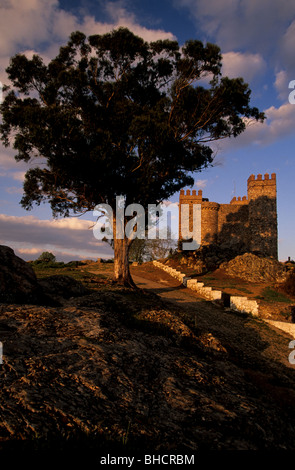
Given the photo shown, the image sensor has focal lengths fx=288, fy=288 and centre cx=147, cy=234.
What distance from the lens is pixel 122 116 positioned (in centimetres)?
2008

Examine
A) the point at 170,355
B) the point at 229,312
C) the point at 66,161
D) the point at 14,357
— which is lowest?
the point at 229,312

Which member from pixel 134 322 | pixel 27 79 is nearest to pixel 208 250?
pixel 27 79

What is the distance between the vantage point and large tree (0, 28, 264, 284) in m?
18.3

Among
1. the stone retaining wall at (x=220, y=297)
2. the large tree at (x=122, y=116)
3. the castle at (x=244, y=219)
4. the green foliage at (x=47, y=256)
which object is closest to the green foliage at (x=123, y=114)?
the large tree at (x=122, y=116)

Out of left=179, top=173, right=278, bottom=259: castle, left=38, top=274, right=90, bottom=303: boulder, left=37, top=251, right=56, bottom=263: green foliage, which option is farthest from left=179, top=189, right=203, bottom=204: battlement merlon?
left=38, top=274, right=90, bottom=303: boulder

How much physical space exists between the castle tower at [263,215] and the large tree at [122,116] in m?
32.1

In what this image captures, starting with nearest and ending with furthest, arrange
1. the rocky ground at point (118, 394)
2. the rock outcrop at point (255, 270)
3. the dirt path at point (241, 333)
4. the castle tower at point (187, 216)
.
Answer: the rocky ground at point (118, 394)
the dirt path at point (241, 333)
the rock outcrop at point (255, 270)
the castle tower at point (187, 216)

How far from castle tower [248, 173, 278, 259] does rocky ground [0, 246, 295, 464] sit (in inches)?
1799

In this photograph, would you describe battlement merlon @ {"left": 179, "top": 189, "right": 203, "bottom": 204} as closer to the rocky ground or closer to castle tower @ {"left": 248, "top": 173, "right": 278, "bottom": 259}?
castle tower @ {"left": 248, "top": 173, "right": 278, "bottom": 259}

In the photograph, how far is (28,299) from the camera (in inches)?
328

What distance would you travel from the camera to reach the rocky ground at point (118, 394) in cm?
330

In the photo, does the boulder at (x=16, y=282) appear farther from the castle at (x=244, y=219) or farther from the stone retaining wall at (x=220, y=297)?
the castle at (x=244, y=219)

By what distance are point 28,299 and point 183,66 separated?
18634 millimetres
